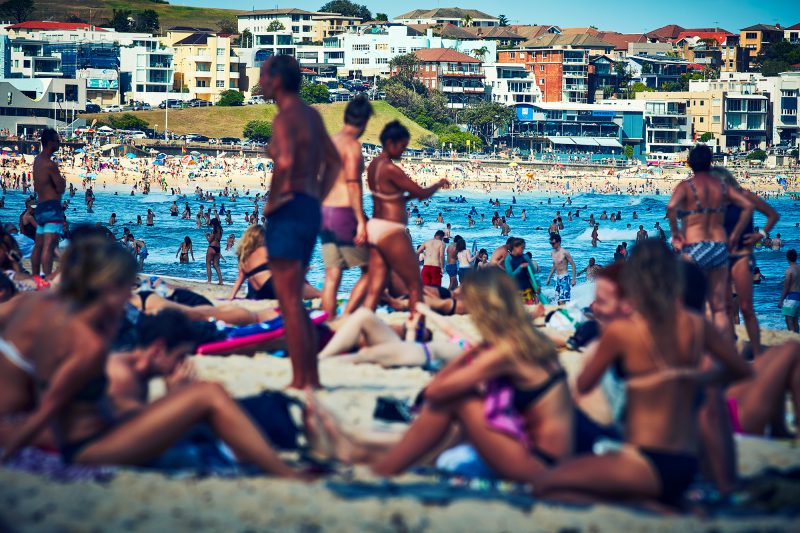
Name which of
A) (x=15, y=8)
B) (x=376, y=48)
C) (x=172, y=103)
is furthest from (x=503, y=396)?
(x=15, y=8)

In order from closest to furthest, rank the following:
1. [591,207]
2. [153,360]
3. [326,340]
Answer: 1. [153,360]
2. [326,340]
3. [591,207]

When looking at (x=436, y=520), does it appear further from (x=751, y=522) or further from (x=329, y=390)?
(x=329, y=390)

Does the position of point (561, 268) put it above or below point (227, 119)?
below

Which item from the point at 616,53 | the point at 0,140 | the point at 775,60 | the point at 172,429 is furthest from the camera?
the point at 775,60

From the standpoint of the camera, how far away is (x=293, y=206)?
5359mm

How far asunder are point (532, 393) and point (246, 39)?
366ft

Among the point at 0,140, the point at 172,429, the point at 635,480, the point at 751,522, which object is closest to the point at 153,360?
the point at 172,429

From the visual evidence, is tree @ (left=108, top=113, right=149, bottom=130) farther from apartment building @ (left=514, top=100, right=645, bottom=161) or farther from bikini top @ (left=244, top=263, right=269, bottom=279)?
bikini top @ (left=244, top=263, right=269, bottom=279)

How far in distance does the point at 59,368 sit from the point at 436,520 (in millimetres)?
1313

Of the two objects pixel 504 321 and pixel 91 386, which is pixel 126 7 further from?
pixel 504 321

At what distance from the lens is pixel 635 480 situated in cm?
354

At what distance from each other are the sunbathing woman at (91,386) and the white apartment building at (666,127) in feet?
300

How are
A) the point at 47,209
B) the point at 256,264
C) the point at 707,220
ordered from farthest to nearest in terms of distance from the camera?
the point at 47,209
the point at 256,264
the point at 707,220

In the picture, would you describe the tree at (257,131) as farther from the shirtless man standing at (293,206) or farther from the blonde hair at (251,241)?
the shirtless man standing at (293,206)
